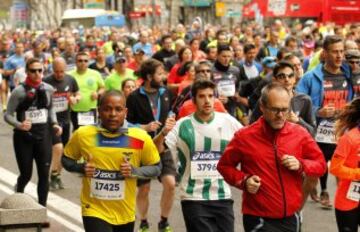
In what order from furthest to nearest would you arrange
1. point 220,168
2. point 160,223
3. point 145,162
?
point 160,223, point 145,162, point 220,168

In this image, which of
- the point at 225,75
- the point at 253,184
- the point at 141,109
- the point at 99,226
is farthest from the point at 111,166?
the point at 225,75

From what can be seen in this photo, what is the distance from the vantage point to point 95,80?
1564 cm

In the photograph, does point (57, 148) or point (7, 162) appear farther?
point (7, 162)

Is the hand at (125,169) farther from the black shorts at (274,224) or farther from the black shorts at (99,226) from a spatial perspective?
the black shorts at (274,224)

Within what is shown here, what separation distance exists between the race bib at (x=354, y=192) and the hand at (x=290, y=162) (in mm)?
1045

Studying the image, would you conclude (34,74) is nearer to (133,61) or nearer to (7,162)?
(7,162)

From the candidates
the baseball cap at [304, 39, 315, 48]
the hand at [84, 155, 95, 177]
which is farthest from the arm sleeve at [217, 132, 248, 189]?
the baseball cap at [304, 39, 315, 48]

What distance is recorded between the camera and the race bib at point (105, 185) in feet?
25.7

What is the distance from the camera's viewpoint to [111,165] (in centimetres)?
791

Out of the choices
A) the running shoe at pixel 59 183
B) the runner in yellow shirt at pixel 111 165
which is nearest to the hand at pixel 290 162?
the runner in yellow shirt at pixel 111 165

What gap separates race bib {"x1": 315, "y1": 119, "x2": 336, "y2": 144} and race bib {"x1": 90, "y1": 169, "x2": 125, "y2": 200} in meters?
4.22

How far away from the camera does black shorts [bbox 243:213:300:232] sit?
7211 millimetres

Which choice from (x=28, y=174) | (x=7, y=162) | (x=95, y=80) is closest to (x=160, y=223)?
(x=28, y=174)

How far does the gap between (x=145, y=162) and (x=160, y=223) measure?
9.61ft
